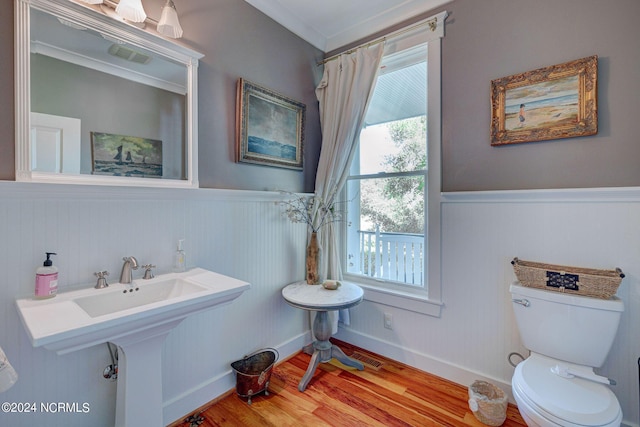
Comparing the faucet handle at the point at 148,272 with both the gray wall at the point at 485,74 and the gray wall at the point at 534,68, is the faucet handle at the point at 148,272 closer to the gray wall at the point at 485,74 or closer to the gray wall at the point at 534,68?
the gray wall at the point at 485,74

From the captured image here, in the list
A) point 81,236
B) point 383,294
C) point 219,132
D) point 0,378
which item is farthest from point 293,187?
point 0,378

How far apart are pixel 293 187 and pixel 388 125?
3.04 ft

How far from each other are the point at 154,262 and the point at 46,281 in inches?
17.0

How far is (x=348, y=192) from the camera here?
2.51 metres

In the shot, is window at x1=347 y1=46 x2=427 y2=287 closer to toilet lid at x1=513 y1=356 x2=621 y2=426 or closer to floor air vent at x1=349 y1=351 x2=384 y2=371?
floor air vent at x1=349 y1=351 x2=384 y2=371

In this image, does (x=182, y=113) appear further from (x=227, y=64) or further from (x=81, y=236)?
(x=81, y=236)

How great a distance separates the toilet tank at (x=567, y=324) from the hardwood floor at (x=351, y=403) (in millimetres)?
501

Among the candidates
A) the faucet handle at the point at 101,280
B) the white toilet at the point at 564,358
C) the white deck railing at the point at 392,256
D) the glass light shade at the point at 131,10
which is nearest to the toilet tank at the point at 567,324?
the white toilet at the point at 564,358

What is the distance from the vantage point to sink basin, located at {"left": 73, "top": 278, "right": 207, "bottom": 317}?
3.94 feet

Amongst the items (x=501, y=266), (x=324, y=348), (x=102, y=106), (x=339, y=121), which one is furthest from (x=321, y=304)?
(x=102, y=106)

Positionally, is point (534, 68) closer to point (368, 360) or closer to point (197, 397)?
point (368, 360)

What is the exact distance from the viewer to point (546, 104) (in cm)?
160

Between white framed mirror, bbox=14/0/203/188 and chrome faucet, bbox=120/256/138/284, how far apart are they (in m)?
0.37

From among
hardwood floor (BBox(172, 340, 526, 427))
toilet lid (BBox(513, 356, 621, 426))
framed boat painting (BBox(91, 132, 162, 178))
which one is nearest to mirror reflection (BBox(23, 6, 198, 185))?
framed boat painting (BBox(91, 132, 162, 178))
